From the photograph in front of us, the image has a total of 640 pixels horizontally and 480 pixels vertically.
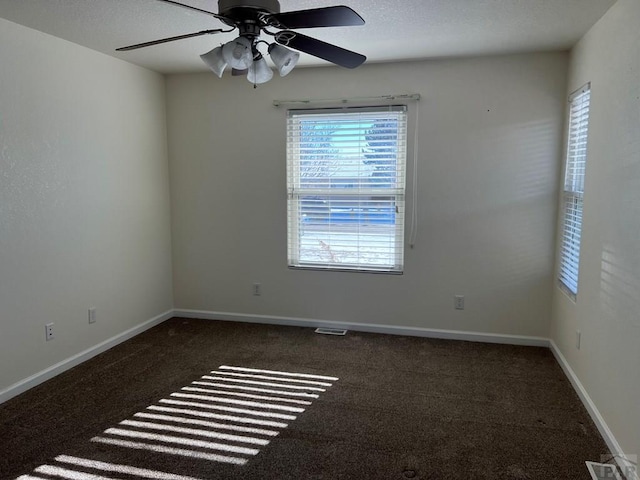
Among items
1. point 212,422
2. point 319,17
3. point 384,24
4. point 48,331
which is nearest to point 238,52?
point 319,17

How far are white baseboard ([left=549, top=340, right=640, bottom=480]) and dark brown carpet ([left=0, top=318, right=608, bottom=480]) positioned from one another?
0.15ft

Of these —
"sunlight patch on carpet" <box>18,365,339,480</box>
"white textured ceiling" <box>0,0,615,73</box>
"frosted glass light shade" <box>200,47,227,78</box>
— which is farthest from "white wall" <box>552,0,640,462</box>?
"frosted glass light shade" <box>200,47,227,78</box>

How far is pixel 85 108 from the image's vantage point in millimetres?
3428

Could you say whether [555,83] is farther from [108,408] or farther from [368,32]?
[108,408]

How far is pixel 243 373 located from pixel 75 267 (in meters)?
1.49

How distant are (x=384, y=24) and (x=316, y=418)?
8.11ft

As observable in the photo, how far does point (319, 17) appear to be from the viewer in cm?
185

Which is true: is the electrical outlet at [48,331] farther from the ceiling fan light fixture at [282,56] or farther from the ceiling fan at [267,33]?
the ceiling fan light fixture at [282,56]

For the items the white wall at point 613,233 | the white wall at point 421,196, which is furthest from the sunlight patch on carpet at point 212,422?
the white wall at point 613,233

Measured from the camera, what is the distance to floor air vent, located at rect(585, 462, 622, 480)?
2119 millimetres

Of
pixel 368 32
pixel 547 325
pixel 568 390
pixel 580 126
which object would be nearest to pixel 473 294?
pixel 547 325

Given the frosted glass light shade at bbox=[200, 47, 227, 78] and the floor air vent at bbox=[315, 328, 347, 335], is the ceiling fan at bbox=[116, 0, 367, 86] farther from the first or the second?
the floor air vent at bbox=[315, 328, 347, 335]

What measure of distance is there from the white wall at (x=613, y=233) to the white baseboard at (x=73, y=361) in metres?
3.49

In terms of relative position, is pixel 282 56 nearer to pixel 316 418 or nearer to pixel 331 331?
pixel 316 418
